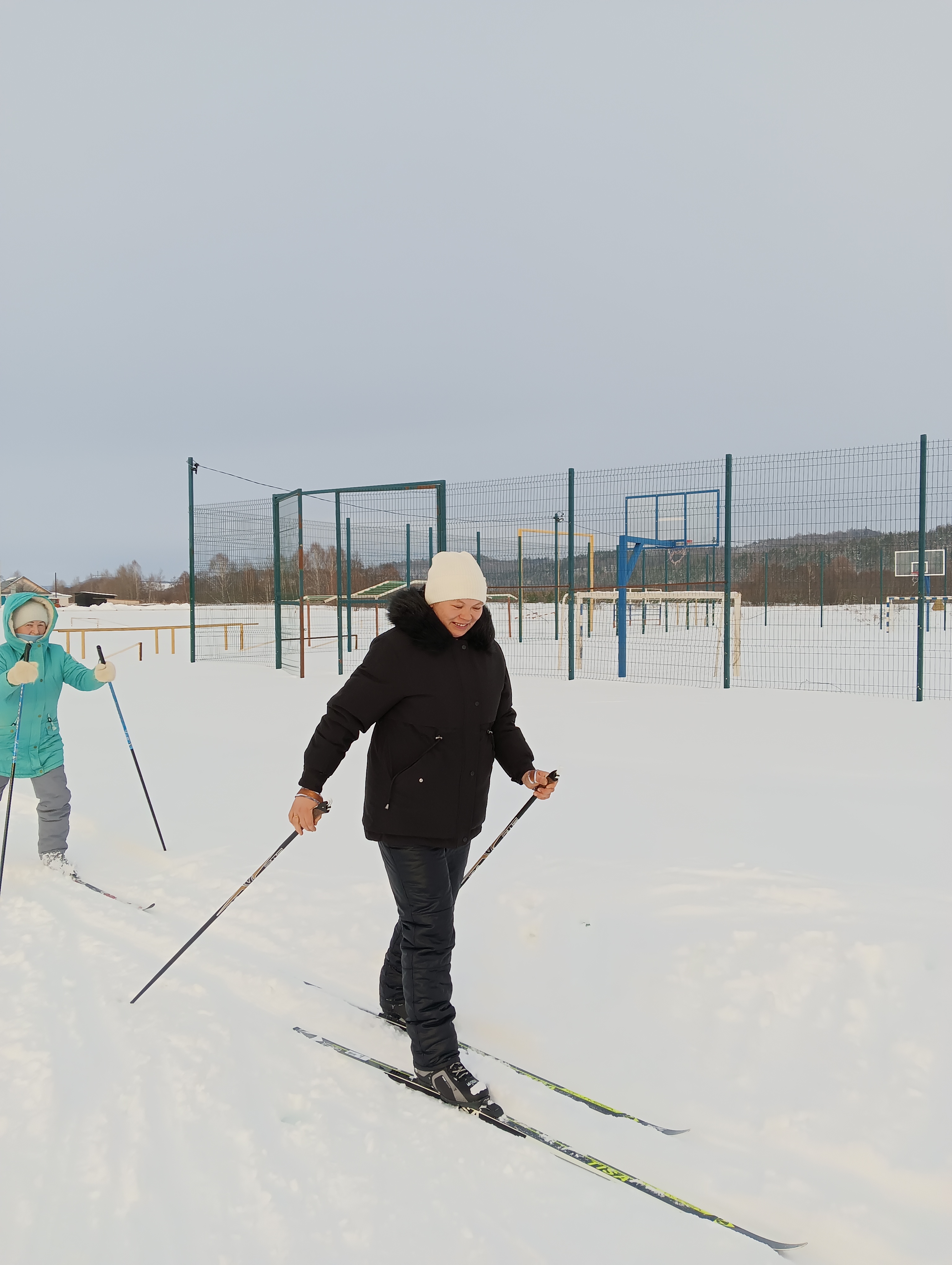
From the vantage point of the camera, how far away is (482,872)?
375cm

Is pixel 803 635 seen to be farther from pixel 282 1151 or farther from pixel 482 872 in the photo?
pixel 282 1151

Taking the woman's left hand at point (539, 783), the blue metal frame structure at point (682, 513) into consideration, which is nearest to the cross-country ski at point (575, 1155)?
the woman's left hand at point (539, 783)

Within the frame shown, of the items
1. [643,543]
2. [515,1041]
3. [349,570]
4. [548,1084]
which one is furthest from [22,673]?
[643,543]

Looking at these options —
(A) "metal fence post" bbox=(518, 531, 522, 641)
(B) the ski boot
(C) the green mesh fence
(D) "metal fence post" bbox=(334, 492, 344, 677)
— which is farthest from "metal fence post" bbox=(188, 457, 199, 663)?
(B) the ski boot

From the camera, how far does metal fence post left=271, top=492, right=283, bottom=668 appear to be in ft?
38.4

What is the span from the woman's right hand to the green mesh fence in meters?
7.74

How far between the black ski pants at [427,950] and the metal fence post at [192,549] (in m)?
11.9

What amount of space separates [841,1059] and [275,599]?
1019cm

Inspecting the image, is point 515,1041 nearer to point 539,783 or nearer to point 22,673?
point 539,783

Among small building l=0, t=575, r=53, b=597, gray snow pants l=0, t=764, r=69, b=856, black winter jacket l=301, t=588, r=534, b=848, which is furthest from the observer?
small building l=0, t=575, r=53, b=597

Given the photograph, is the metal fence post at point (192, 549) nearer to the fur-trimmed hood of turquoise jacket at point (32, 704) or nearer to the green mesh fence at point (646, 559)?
the green mesh fence at point (646, 559)

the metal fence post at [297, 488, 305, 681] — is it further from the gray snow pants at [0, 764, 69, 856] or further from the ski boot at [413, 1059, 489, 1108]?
the ski boot at [413, 1059, 489, 1108]

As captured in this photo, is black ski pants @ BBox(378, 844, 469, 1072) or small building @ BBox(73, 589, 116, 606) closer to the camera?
black ski pants @ BBox(378, 844, 469, 1072)

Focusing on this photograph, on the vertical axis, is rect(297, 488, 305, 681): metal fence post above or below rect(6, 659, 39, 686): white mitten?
above
